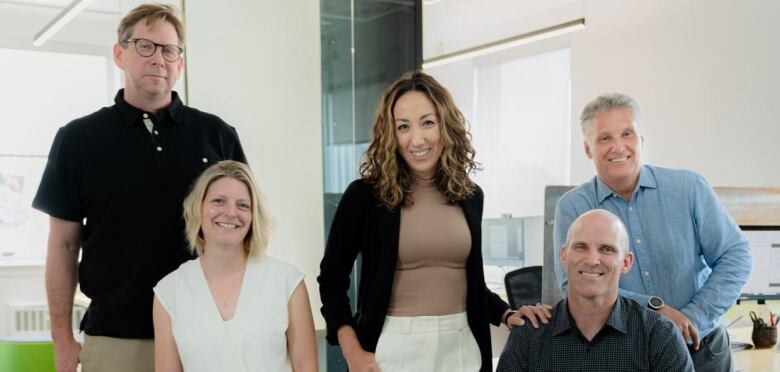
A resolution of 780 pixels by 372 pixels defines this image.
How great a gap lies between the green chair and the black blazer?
1311 millimetres

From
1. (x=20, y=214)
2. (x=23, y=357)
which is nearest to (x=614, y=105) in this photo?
(x=23, y=357)

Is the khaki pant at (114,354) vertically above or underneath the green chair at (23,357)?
above

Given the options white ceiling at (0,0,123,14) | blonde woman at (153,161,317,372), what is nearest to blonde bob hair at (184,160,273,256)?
blonde woman at (153,161,317,372)

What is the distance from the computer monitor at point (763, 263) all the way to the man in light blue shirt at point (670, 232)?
1387 mm

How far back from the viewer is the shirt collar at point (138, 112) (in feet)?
7.73

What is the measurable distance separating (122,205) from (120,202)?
1 cm

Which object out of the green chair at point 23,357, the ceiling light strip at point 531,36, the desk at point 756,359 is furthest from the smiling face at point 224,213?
the ceiling light strip at point 531,36

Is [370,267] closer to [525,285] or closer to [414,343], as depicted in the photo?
[414,343]

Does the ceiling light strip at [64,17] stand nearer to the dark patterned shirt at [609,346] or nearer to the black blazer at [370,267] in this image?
the black blazer at [370,267]

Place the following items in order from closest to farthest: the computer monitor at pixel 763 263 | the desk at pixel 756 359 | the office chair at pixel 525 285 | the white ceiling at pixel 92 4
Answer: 1. the desk at pixel 756 359
2. the computer monitor at pixel 763 263
3. the office chair at pixel 525 285
4. the white ceiling at pixel 92 4

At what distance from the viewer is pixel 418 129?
212 cm

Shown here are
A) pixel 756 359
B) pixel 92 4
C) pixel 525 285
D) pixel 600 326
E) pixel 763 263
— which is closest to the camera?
pixel 600 326

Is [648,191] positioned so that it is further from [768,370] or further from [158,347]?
[158,347]

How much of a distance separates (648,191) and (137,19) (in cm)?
159
